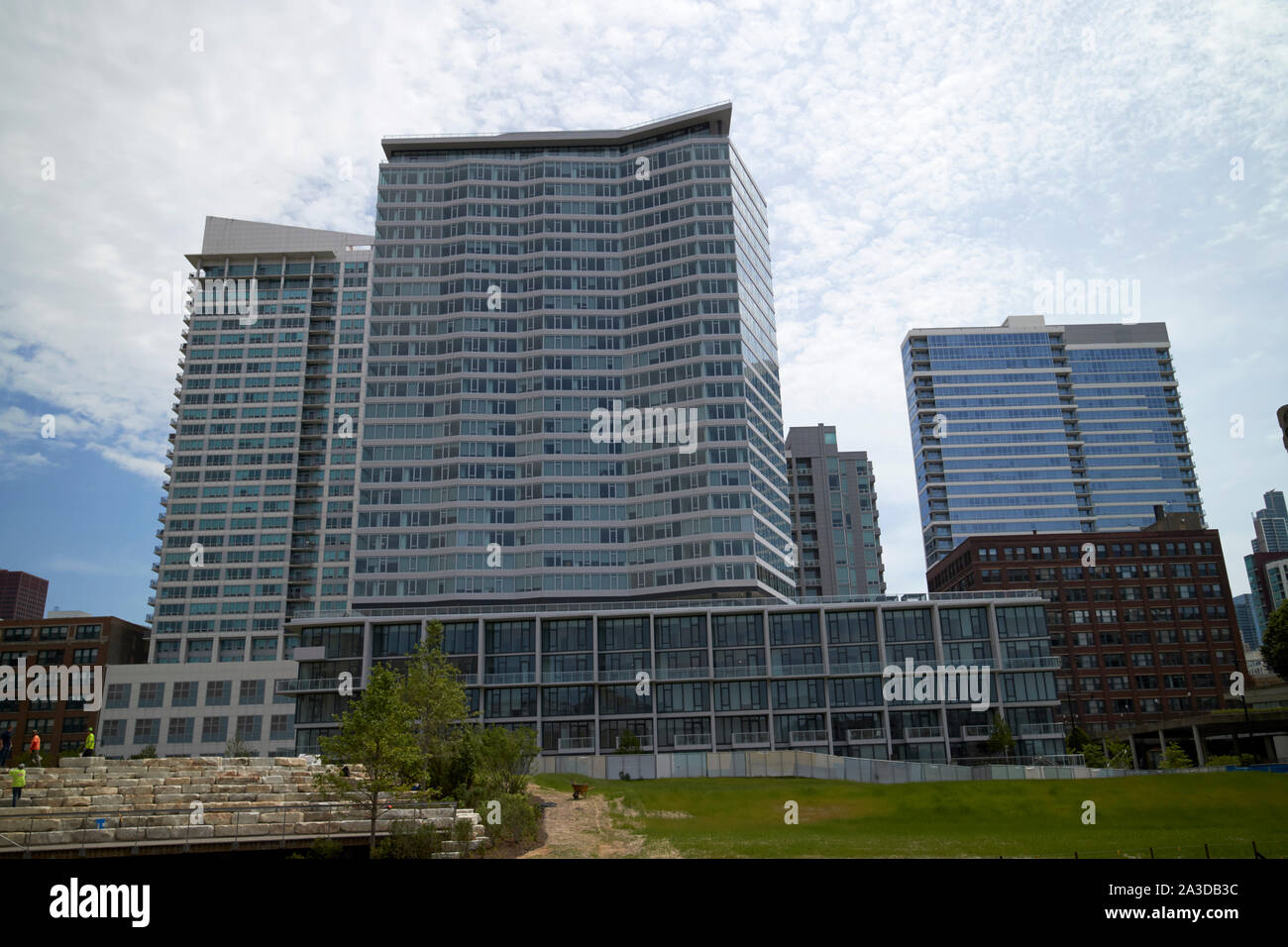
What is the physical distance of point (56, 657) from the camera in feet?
445

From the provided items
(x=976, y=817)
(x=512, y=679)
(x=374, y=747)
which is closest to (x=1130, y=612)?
(x=512, y=679)

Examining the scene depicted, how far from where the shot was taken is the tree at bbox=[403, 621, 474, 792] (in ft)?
151

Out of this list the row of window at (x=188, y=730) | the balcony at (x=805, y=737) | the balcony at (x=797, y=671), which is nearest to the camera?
the balcony at (x=805, y=737)

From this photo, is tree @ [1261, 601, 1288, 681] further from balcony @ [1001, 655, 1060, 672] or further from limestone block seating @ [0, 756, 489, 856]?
limestone block seating @ [0, 756, 489, 856]

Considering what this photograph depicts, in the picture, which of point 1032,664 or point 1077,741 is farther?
point 1077,741

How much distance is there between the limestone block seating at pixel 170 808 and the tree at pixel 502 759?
5.47 meters

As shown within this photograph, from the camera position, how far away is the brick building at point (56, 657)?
5118 inches

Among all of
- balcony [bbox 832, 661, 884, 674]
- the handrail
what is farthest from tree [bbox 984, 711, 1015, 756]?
the handrail

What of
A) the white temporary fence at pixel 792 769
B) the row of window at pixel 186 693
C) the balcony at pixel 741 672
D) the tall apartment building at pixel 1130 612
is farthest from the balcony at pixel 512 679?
the tall apartment building at pixel 1130 612

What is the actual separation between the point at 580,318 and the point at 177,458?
86603mm

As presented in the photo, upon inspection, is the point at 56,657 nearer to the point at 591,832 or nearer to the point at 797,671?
the point at 797,671

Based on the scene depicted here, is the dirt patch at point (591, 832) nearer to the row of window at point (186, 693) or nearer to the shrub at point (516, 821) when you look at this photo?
the shrub at point (516, 821)

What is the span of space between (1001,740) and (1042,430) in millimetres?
117966

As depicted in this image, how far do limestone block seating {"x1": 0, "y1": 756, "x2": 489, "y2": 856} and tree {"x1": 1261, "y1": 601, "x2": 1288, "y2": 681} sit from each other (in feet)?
298
